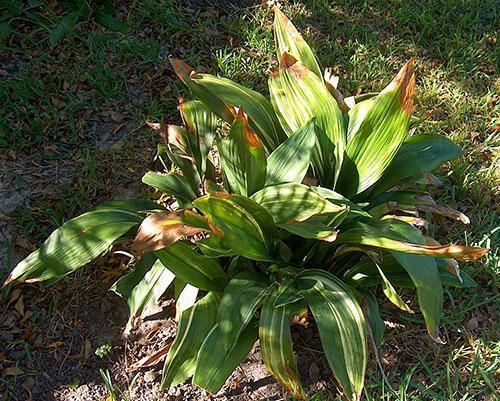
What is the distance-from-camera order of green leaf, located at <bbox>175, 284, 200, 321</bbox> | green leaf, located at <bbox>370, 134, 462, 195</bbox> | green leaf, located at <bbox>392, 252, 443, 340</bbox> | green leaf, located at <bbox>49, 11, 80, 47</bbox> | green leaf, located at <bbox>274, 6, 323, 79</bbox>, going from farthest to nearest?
green leaf, located at <bbox>49, 11, 80, 47</bbox> → green leaf, located at <bbox>274, 6, 323, 79</bbox> → green leaf, located at <bbox>370, 134, 462, 195</bbox> → green leaf, located at <bbox>175, 284, 200, 321</bbox> → green leaf, located at <bbox>392, 252, 443, 340</bbox>

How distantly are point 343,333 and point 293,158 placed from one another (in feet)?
2.03

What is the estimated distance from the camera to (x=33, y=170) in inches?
114

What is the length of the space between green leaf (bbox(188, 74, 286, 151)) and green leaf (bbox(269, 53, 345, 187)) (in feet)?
0.35

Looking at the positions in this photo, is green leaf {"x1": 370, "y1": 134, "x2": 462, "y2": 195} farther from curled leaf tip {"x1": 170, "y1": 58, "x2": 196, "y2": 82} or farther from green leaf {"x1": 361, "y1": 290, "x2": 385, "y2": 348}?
curled leaf tip {"x1": 170, "y1": 58, "x2": 196, "y2": 82}

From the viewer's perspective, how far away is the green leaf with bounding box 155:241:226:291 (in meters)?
2.06

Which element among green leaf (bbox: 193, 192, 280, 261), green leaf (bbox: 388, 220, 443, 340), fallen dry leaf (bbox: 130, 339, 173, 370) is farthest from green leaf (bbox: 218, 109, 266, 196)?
fallen dry leaf (bbox: 130, 339, 173, 370)

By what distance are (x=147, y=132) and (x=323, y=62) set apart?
1.09 meters

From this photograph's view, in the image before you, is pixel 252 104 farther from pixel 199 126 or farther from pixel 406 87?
pixel 406 87

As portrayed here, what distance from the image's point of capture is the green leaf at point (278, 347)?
6.43 ft

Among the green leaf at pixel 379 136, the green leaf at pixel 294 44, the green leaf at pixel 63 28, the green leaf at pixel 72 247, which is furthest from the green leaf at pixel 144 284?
the green leaf at pixel 63 28

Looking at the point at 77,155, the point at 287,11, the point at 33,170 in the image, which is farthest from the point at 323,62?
the point at 33,170

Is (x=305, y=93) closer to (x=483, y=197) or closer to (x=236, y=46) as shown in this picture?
(x=483, y=197)

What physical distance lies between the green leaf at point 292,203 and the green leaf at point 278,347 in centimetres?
30

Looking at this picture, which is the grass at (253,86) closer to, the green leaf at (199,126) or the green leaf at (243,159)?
the green leaf at (199,126)
